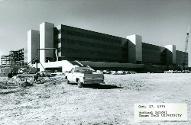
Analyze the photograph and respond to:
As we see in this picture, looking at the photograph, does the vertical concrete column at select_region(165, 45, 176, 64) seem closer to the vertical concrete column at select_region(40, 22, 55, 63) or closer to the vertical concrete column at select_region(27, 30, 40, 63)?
the vertical concrete column at select_region(40, 22, 55, 63)

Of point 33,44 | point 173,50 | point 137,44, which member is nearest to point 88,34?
point 33,44

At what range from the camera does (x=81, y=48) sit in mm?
82875

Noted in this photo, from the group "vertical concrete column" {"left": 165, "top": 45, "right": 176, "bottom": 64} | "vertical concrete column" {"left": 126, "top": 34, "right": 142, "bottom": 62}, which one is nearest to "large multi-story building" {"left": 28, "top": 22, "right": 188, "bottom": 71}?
"vertical concrete column" {"left": 126, "top": 34, "right": 142, "bottom": 62}

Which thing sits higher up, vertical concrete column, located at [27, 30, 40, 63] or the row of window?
the row of window

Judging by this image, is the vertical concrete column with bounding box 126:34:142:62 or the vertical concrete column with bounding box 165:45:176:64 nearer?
the vertical concrete column with bounding box 126:34:142:62

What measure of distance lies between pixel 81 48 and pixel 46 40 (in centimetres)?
1231

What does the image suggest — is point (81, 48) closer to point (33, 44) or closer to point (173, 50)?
point (33, 44)

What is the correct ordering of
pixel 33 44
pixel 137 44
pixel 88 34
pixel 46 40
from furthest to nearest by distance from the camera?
pixel 137 44 → pixel 33 44 → pixel 88 34 → pixel 46 40

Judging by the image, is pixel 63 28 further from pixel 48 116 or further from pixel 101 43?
pixel 48 116

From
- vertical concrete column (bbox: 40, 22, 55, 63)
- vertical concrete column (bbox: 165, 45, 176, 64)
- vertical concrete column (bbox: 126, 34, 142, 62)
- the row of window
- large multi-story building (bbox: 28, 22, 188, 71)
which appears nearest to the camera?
large multi-story building (bbox: 28, 22, 188, 71)

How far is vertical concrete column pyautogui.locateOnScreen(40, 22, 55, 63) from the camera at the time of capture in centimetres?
7925

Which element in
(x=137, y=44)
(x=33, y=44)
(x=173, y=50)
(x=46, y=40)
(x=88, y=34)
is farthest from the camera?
(x=173, y=50)

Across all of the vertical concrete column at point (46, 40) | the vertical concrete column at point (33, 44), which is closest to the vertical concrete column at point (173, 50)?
the vertical concrete column at point (46, 40)

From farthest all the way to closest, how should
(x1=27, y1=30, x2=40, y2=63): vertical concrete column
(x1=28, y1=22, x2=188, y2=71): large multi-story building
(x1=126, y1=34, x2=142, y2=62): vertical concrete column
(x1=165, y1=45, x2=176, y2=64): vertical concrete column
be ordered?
1. (x1=165, y1=45, x2=176, y2=64): vertical concrete column
2. (x1=126, y1=34, x2=142, y2=62): vertical concrete column
3. (x1=27, y1=30, x2=40, y2=63): vertical concrete column
4. (x1=28, y1=22, x2=188, y2=71): large multi-story building
